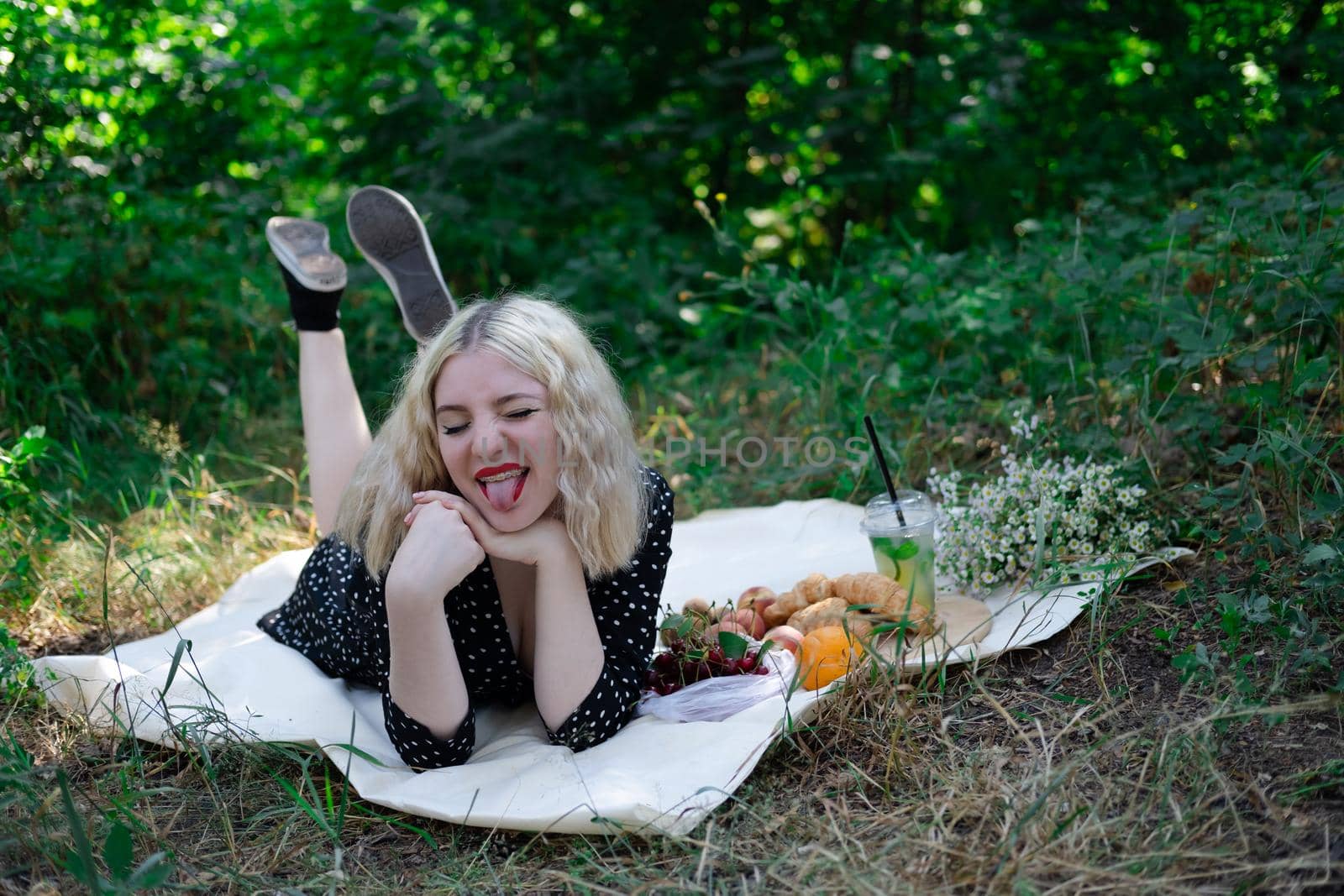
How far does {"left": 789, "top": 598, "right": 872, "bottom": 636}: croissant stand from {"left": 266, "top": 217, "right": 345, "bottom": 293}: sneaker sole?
1.79 meters

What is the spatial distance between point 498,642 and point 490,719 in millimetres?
268

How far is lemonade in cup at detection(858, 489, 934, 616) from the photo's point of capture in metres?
2.70

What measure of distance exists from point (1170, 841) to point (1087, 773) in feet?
0.72

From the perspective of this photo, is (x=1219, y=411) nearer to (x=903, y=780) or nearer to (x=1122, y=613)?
(x=1122, y=613)

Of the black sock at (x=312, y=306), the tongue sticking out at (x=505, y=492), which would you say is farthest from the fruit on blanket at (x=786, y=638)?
the black sock at (x=312, y=306)

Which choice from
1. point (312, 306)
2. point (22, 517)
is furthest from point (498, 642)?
point (22, 517)

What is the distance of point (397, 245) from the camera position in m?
3.38

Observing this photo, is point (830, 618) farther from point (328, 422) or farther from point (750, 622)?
point (328, 422)

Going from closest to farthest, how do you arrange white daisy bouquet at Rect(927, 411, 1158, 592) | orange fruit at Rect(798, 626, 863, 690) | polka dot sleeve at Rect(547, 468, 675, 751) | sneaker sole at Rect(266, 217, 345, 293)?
polka dot sleeve at Rect(547, 468, 675, 751) < orange fruit at Rect(798, 626, 863, 690) < white daisy bouquet at Rect(927, 411, 1158, 592) < sneaker sole at Rect(266, 217, 345, 293)

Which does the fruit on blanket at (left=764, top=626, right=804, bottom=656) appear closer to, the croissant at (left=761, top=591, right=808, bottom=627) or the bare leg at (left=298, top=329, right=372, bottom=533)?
the croissant at (left=761, top=591, right=808, bottom=627)

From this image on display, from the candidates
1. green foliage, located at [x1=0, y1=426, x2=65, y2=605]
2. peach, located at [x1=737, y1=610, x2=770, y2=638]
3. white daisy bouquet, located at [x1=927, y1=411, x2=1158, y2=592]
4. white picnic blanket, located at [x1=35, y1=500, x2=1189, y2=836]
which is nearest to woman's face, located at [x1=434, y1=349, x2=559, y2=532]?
white picnic blanket, located at [x1=35, y1=500, x2=1189, y2=836]

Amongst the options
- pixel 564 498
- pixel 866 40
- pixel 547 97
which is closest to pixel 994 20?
pixel 866 40

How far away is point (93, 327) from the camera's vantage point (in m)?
4.32

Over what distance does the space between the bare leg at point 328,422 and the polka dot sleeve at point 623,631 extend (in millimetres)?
1168
